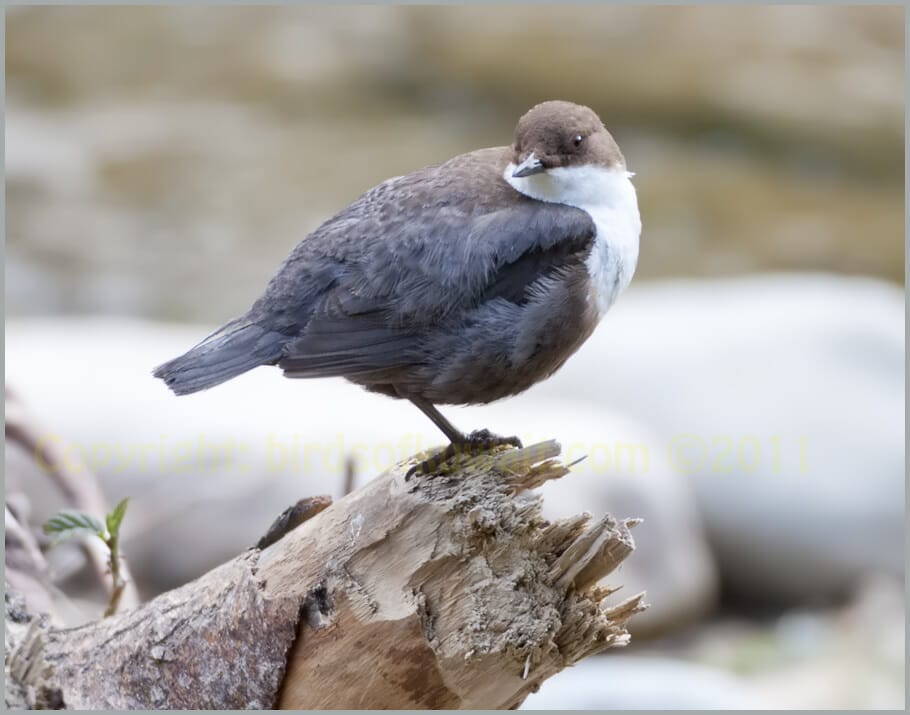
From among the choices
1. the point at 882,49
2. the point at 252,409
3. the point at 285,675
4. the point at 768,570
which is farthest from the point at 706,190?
the point at 285,675

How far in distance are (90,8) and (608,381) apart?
32.4ft

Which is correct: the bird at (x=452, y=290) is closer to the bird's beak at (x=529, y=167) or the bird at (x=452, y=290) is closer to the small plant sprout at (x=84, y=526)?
the bird's beak at (x=529, y=167)

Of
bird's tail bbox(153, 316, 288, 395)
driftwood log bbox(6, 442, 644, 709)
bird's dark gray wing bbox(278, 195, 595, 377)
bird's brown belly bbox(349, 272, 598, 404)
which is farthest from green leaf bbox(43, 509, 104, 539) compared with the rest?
bird's brown belly bbox(349, 272, 598, 404)

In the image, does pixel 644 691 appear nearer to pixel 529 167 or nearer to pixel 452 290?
pixel 452 290

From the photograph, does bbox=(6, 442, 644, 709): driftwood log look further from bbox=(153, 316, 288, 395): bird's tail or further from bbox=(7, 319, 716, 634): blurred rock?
bbox=(7, 319, 716, 634): blurred rock

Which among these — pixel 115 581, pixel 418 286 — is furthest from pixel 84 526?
pixel 418 286

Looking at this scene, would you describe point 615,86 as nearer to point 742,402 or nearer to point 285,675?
point 742,402

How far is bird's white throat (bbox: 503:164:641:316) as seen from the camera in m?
2.80

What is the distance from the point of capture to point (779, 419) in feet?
19.8

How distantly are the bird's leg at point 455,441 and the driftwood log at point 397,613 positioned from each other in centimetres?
4

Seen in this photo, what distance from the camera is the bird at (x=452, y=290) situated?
268 cm

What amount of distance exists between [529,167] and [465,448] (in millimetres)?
708

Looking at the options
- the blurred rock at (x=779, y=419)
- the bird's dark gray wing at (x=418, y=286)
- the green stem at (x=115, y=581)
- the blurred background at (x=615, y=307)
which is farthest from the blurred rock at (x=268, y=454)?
the bird's dark gray wing at (x=418, y=286)

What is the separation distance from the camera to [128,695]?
262cm
